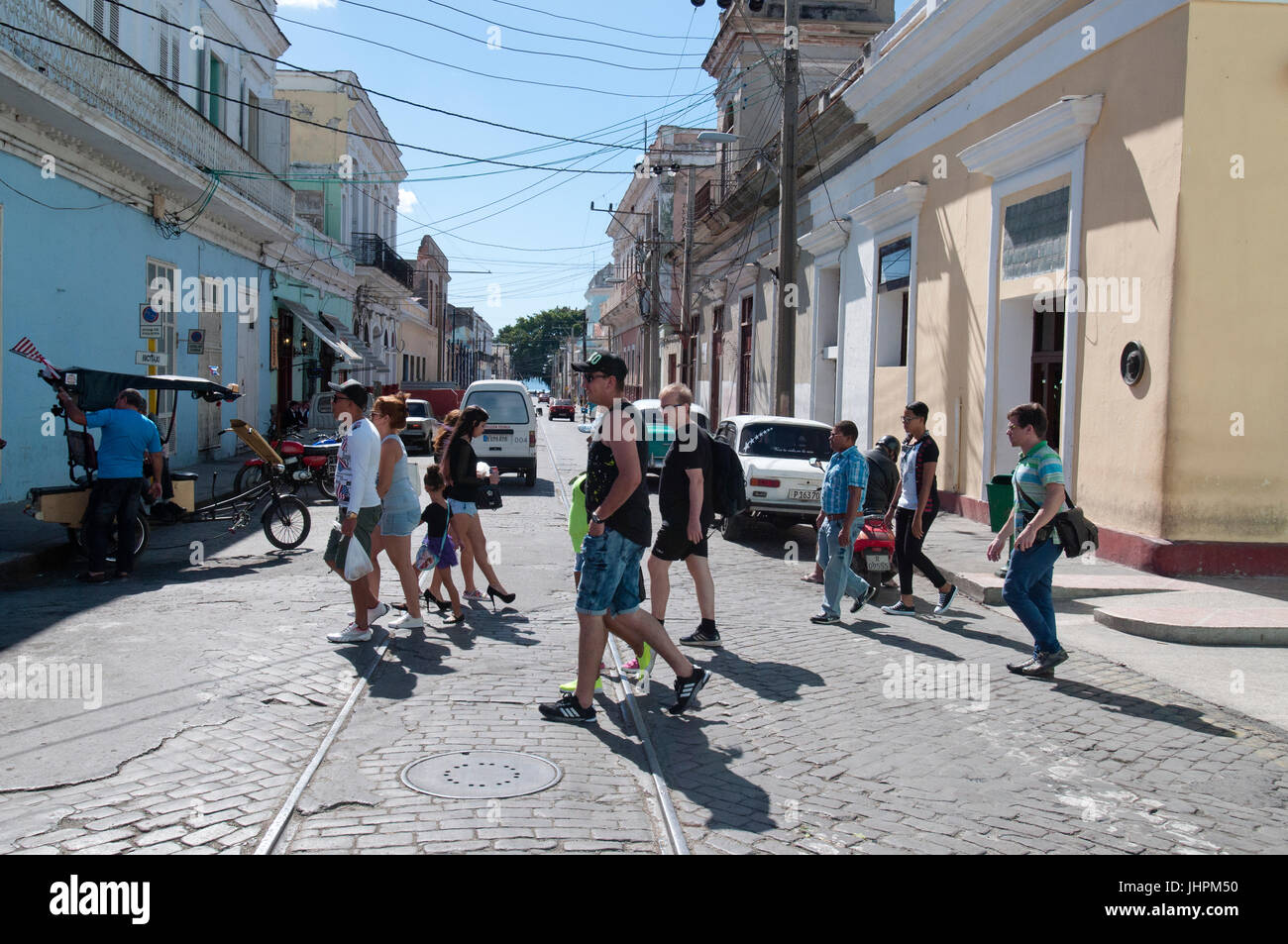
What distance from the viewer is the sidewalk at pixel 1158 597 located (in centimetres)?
789

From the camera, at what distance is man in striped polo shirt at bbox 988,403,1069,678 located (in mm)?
6617

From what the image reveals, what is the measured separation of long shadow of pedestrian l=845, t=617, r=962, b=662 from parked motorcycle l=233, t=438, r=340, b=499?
29.3 ft

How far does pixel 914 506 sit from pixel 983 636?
1217 millimetres

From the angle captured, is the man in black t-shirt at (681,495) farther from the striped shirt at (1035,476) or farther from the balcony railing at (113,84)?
the balcony railing at (113,84)

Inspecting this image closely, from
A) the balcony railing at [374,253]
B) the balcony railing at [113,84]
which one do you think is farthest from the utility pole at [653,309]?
the balcony railing at [113,84]

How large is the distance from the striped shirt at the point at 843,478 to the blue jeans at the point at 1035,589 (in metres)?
1.81

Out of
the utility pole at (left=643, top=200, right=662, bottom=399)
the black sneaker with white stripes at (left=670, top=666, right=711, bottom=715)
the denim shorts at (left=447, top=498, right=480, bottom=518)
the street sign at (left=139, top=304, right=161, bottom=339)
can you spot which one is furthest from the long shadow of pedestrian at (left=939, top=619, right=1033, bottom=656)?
the utility pole at (left=643, top=200, right=662, bottom=399)

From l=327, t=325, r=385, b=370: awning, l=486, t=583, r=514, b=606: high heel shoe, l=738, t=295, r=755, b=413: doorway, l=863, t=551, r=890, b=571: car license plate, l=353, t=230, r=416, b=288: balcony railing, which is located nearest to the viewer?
l=486, t=583, r=514, b=606: high heel shoe

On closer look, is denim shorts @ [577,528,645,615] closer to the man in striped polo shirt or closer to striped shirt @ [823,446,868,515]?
the man in striped polo shirt

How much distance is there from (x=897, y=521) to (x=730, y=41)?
23.5 meters

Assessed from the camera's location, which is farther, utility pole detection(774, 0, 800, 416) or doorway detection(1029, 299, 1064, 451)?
utility pole detection(774, 0, 800, 416)

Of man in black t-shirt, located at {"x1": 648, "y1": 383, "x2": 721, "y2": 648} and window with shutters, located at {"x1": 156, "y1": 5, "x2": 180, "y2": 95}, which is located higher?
window with shutters, located at {"x1": 156, "y1": 5, "x2": 180, "y2": 95}

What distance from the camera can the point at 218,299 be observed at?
2200 cm

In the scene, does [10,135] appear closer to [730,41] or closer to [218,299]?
[218,299]
